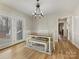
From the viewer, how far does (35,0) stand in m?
4.10

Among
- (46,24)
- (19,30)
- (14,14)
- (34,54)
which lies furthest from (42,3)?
(46,24)

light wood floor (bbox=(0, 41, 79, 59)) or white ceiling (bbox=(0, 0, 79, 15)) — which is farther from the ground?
white ceiling (bbox=(0, 0, 79, 15))

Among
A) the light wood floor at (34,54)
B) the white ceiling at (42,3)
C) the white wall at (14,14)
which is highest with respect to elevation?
the white ceiling at (42,3)

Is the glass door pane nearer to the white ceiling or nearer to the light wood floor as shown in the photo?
the white ceiling

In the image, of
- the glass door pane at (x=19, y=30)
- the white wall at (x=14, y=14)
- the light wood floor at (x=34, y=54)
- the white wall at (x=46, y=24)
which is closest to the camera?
the light wood floor at (x=34, y=54)

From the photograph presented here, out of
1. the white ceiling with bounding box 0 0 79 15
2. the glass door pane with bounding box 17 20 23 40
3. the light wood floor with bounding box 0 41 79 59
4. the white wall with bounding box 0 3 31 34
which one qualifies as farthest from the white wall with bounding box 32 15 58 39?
the light wood floor with bounding box 0 41 79 59

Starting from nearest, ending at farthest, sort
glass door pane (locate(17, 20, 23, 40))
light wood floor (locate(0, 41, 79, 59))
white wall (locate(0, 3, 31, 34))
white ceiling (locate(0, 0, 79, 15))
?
light wood floor (locate(0, 41, 79, 59))
white ceiling (locate(0, 0, 79, 15))
white wall (locate(0, 3, 31, 34))
glass door pane (locate(17, 20, 23, 40))

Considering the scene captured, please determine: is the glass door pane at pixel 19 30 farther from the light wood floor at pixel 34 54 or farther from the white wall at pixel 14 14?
A: the light wood floor at pixel 34 54

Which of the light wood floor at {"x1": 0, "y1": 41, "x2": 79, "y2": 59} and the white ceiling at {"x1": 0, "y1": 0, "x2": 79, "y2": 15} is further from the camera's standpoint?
the white ceiling at {"x1": 0, "y1": 0, "x2": 79, "y2": 15}

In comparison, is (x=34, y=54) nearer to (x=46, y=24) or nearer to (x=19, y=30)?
(x=19, y=30)

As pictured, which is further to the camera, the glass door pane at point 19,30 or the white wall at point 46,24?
the white wall at point 46,24

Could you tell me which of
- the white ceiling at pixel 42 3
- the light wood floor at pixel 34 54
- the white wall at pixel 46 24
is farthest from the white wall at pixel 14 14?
the light wood floor at pixel 34 54

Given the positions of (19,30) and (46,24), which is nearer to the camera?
(19,30)

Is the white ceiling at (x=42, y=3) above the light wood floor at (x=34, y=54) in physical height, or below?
above
